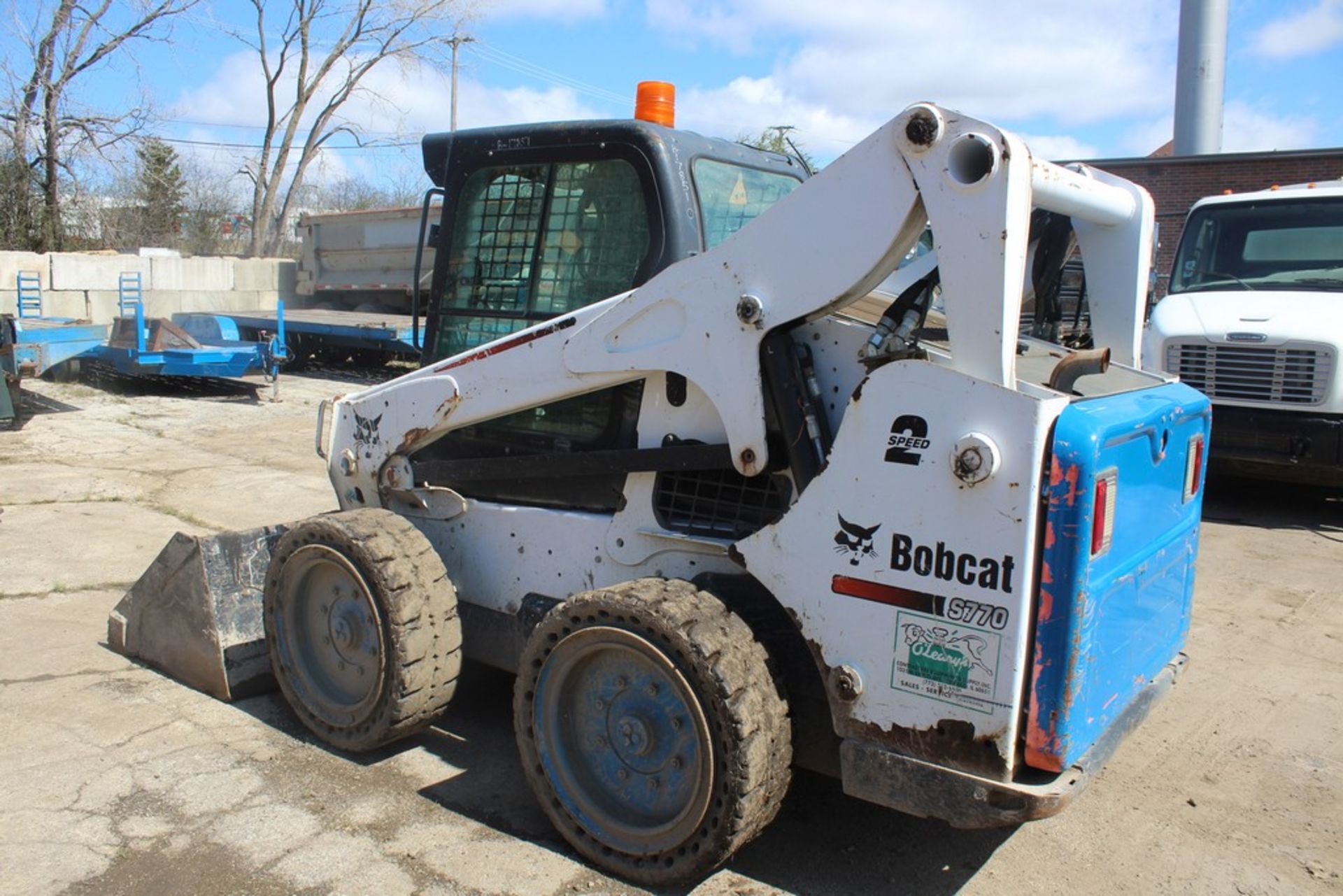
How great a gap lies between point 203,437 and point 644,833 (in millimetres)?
9690

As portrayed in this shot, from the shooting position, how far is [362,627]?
13.5 ft

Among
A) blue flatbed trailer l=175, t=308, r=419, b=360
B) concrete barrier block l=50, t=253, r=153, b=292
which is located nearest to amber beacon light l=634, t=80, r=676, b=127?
blue flatbed trailer l=175, t=308, r=419, b=360

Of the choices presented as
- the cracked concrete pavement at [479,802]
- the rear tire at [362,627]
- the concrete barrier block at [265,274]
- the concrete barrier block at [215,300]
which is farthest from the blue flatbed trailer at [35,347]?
the rear tire at [362,627]

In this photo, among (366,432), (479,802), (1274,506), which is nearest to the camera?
(479,802)

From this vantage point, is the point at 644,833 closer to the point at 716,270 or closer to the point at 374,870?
the point at 374,870

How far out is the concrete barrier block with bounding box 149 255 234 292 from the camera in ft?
64.1

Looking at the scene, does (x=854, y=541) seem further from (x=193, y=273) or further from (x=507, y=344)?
(x=193, y=273)

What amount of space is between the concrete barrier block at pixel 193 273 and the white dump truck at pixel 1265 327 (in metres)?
16.5

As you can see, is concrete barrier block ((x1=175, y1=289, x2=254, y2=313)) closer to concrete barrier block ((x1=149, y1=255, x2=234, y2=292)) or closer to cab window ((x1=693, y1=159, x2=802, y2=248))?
concrete barrier block ((x1=149, y1=255, x2=234, y2=292))

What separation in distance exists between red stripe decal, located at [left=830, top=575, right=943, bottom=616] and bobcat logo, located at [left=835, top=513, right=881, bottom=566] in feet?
0.19

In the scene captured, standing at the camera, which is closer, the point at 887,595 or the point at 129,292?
the point at 887,595

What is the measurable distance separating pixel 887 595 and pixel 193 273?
19544 millimetres

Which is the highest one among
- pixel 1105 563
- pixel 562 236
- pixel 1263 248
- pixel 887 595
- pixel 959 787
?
pixel 1263 248

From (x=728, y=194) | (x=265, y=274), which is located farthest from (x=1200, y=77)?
(x=728, y=194)
